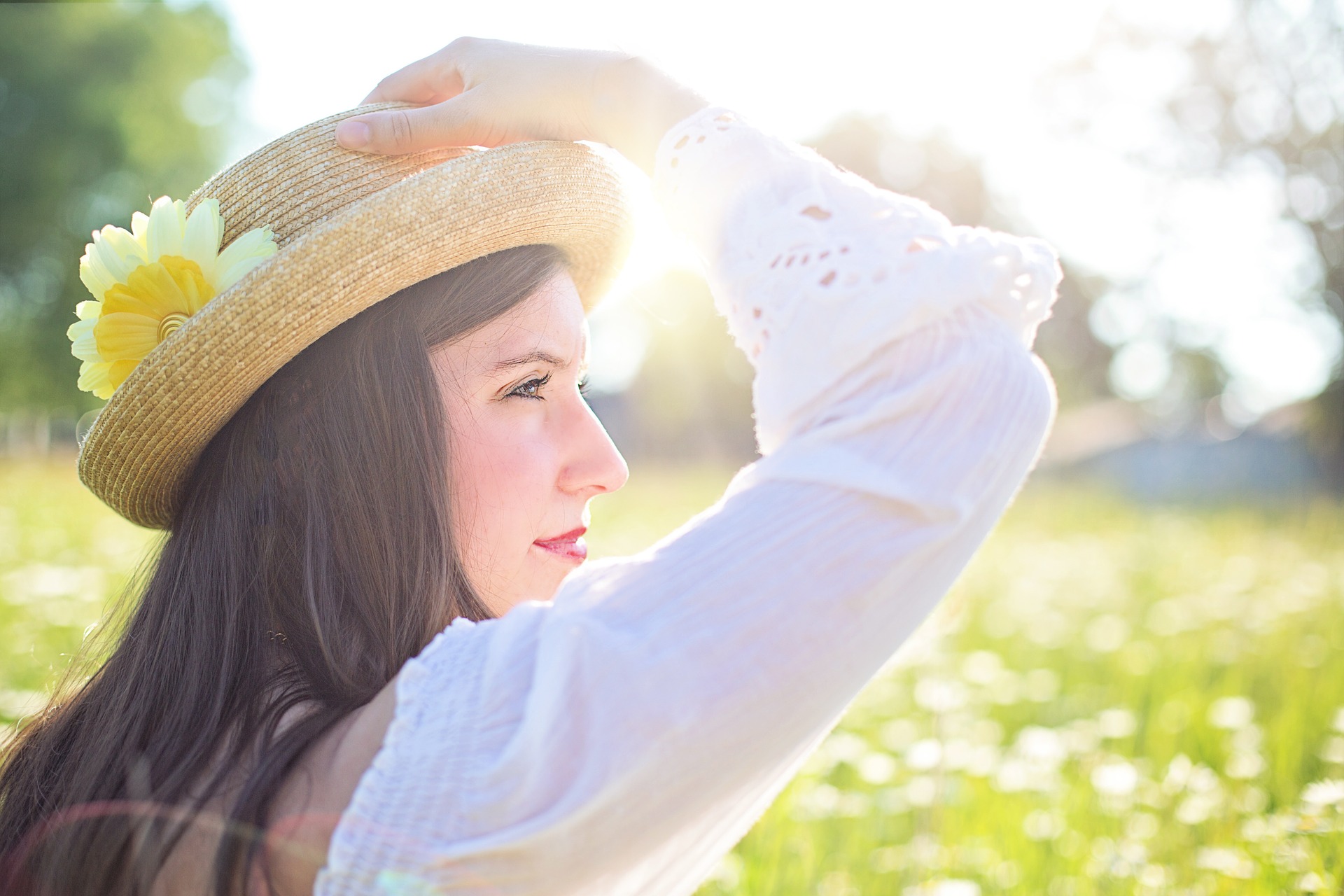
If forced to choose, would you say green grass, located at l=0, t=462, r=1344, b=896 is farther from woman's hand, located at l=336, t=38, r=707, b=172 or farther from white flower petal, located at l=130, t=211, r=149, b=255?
woman's hand, located at l=336, t=38, r=707, b=172

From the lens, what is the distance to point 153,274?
4.22 ft

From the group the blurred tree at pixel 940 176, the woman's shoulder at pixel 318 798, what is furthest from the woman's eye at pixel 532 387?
the blurred tree at pixel 940 176

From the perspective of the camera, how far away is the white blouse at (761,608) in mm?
740

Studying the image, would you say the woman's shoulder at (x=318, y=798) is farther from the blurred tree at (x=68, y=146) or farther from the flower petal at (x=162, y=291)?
the blurred tree at (x=68, y=146)

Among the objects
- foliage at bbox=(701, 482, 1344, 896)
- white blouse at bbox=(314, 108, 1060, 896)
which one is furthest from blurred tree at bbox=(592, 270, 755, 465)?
white blouse at bbox=(314, 108, 1060, 896)

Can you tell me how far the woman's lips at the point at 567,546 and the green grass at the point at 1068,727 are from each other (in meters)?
1.05

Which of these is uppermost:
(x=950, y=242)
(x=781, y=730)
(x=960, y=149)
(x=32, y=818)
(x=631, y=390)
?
(x=32, y=818)

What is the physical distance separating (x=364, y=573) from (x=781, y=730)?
73 cm

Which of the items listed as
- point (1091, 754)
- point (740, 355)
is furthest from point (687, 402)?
point (1091, 754)

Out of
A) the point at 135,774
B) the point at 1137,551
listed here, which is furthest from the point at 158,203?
the point at 1137,551

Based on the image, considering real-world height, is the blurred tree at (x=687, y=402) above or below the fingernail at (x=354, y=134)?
below

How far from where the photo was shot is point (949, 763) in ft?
8.50

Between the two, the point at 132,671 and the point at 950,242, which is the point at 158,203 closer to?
the point at 132,671

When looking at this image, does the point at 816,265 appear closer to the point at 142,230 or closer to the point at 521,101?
the point at 521,101
